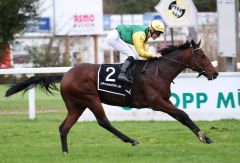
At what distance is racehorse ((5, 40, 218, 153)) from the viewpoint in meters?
10.4

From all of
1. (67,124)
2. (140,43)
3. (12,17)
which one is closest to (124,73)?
(140,43)

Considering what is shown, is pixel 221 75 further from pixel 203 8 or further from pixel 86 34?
pixel 203 8

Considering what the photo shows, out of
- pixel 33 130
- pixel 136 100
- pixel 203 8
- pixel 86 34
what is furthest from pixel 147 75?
pixel 203 8

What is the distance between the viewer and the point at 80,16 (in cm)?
3609

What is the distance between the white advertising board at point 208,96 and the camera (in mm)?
14102

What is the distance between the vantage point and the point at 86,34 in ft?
119

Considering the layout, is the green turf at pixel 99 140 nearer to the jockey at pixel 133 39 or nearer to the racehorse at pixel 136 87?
the racehorse at pixel 136 87

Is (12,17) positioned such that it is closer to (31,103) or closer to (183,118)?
(31,103)

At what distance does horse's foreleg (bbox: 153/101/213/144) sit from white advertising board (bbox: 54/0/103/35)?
25755 millimetres

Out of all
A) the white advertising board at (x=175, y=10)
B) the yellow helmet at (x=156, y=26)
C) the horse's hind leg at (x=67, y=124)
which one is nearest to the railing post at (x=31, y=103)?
the white advertising board at (x=175, y=10)

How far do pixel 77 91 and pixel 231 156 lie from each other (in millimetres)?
2451

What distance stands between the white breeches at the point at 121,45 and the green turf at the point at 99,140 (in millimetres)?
1393

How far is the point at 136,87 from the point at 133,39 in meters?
0.72

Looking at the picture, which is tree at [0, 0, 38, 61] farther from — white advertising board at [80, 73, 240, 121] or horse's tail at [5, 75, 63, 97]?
horse's tail at [5, 75, 63, 97]
